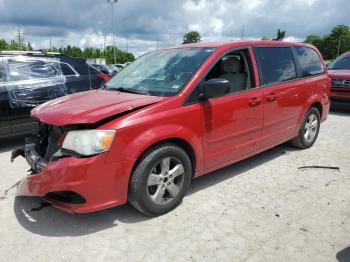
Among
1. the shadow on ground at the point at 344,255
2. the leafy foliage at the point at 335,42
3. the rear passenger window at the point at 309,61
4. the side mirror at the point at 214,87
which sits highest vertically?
the leafy foliage at the point at 335,42

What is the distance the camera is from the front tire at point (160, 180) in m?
3.19

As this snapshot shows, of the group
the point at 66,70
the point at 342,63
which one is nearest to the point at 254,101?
the point at 66,70

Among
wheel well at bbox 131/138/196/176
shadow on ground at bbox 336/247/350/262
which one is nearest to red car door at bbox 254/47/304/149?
wheel well at bbox 131/138/196/176

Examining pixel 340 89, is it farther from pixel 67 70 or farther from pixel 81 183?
pixel 81 183

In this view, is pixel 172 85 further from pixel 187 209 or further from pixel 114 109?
pixel 187 209

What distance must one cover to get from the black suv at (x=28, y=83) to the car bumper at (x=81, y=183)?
3.00m

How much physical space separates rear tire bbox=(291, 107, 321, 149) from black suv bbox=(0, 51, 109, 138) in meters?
4.20

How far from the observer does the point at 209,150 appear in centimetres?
383

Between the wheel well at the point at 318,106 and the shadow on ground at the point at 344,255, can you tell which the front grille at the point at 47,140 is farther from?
the wheel well at the point at 318,106

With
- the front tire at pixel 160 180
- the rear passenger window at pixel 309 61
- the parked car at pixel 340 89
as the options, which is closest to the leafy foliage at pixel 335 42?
the parked car at pixel 340 89

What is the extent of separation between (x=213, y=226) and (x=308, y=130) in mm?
3269

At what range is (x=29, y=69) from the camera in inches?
240

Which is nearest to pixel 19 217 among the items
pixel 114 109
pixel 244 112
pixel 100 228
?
pixel 100 228

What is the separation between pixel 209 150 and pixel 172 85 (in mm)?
857
